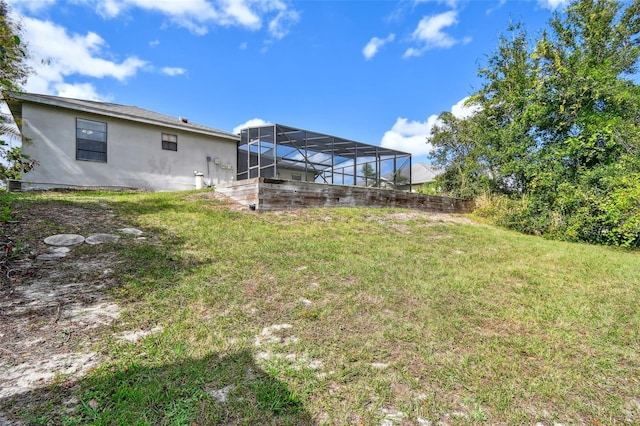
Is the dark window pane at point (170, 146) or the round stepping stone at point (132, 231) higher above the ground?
the dark window pane at point (170, 146)

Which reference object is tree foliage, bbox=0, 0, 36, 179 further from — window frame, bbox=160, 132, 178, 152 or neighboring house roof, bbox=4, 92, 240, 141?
window frame, bbox=160, 132, 178, 152

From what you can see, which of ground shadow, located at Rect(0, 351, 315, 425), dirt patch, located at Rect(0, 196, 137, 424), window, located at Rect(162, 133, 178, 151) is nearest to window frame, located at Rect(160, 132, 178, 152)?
window, located at Rect(162, 133, 178, 151)

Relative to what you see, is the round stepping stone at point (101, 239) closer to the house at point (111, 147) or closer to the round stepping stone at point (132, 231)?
the round stepping stone at point (132, 231)

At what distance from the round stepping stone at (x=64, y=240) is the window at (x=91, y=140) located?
712cm

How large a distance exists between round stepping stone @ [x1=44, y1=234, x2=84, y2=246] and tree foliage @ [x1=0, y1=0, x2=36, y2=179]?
830 mm

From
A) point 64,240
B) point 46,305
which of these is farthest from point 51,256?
point 46,305

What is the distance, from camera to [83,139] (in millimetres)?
9453

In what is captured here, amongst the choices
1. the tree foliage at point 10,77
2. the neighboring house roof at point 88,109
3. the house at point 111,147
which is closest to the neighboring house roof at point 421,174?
the house at point 111,147

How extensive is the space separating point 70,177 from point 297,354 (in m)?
10.6

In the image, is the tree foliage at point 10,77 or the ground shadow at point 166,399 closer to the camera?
the ground shadow at point 166,399

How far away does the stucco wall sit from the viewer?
28.8ft

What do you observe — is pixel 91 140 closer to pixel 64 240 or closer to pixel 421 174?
pixel 64 240

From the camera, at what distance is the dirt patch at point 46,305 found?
1.67m

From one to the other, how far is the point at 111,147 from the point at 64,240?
757 cm
